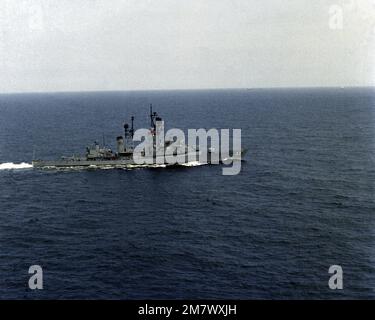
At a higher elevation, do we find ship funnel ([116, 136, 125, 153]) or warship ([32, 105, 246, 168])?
ship funnel ([116, 136, 125, 153])

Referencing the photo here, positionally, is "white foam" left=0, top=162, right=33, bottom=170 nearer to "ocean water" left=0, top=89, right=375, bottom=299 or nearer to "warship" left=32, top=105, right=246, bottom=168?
"ocean water" left=0, top=89, right=375, bottom=299

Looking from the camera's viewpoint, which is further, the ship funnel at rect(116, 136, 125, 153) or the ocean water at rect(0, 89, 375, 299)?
the ship funnel at rect(116, 136, 125, 153)

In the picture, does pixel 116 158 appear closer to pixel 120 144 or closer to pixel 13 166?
pixel 120 144

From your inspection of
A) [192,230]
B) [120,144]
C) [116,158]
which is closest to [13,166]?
[116,158]

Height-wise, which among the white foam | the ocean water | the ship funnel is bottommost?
the ocean water

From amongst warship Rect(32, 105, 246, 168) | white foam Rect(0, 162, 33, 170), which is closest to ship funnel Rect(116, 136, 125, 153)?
warship Rect(32, 105, 246, 168)

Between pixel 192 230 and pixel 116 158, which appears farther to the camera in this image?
pixel 116 158

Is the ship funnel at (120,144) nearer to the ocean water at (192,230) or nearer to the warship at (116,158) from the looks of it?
the warship at (116,158)

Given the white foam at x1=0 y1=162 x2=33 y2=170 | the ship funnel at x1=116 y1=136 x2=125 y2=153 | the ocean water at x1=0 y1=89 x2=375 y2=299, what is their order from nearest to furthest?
the ocean water at x1=0 y1=89 x2=375 y2=299 → the white foam at x1=0 y1=162 x2=33 y2=170 → the ship funnel at x1=116 y1=136 x2=125 y2=153

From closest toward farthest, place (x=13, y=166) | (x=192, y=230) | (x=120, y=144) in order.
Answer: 1. (x=192, y=230)
2. (x=13, y=166)
3. (x=120, y=144)

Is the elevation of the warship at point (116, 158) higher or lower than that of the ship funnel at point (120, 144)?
lower

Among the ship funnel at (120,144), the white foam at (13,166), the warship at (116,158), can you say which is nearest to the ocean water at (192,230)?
the white foam at (13,166)

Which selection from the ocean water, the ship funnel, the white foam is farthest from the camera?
the ship funnel
